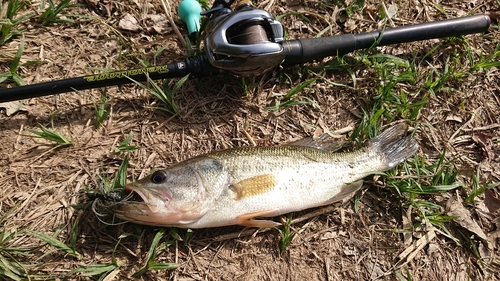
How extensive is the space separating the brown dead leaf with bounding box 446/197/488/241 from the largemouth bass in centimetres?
86

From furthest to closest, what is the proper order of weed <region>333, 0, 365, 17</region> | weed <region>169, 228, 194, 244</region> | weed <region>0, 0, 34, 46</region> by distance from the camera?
weed <region>333, 0, 365, 17</region> < weed <region>0, 0, 34, 46</region> < weed <region>169, 228, 194, 244</region>

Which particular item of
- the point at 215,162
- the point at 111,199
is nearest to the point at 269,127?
the point at 215,162

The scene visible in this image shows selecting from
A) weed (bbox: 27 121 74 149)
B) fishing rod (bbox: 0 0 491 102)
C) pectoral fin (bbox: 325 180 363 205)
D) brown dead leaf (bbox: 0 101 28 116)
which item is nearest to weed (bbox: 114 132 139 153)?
weed (bbox: 27 121 74 149)

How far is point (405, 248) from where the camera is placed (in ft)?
11.9

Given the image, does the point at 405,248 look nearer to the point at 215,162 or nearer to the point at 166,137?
the point at 215,162

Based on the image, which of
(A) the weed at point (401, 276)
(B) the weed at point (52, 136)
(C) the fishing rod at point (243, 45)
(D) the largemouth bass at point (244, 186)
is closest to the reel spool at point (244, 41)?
(C) the fishing rod at point (243, 45)

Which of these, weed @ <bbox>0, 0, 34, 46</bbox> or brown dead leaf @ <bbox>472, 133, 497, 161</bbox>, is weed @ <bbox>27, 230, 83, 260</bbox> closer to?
weed @ <bbox>0, 0, 34, 46</bbox>

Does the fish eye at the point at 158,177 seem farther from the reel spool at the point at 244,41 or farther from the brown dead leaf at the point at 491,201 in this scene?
the brown dead leaf at the point at 491,201

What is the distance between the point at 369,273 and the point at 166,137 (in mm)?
2234

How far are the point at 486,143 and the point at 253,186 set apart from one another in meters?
2.58

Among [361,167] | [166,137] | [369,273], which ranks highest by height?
[166,137]

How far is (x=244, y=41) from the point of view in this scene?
10.6 ft

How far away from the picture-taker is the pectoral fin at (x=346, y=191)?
3481mm

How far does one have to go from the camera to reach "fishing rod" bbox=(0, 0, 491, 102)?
3184mm
